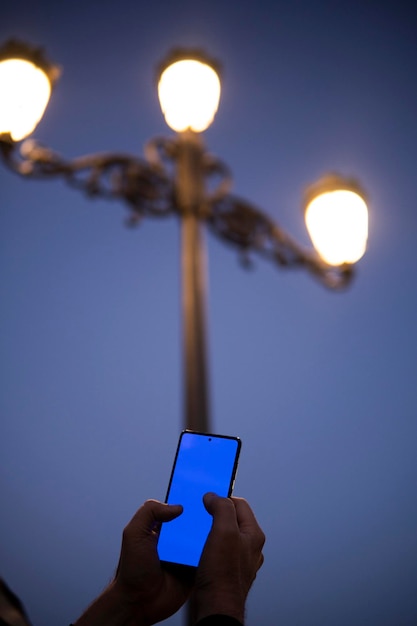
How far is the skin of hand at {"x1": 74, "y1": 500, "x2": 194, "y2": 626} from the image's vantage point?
71.4 inches

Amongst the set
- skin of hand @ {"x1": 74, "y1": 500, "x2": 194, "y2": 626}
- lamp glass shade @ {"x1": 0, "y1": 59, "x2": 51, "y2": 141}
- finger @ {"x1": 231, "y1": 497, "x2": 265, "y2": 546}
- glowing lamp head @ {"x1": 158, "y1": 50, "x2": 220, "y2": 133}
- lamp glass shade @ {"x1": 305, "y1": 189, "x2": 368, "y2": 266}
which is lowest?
skin of hand @ {"x1": 74, "y1": 500, "x2": 194, "y2": 626}

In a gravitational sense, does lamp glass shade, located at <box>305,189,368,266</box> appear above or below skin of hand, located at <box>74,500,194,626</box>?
above

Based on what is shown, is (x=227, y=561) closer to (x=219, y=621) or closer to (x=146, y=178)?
(x=219, y=621)

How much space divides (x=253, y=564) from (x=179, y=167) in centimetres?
428

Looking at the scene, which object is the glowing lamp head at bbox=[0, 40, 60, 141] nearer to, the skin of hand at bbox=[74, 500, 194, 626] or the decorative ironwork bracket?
the decorative ironwork bracket

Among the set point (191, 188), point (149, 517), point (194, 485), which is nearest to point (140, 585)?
point (149, 517)

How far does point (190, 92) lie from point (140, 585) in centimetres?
469

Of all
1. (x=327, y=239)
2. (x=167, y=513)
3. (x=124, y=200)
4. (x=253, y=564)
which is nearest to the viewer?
(x=253, y=564)

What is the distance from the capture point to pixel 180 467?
6.88 ft

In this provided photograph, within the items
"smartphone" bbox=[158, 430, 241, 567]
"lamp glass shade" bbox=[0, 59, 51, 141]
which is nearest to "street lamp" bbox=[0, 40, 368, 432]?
"lamp glass shade" bbox=[0, 59, 51, 141]

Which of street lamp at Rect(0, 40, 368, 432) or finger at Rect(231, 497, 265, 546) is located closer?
finger at Rect(231, 497, 265, 546)

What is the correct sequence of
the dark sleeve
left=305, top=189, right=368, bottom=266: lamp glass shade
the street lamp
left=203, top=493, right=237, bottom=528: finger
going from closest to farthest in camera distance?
the dark sleeve < left=203, top=493, right=237, bottom=528: finger < the street lamp < left=305, top=189, right=368, bottom=266: lamp glass shade

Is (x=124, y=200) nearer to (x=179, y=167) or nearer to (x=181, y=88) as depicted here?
(x=179, y=167)

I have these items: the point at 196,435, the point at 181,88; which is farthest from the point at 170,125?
the point at 196,435
